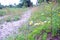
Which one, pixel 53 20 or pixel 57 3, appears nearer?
pixel 53 20

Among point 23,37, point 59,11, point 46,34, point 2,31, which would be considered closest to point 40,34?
point 46,34

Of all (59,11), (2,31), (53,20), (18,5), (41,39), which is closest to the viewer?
(41,39)

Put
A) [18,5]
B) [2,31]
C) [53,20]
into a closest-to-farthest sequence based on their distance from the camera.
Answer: [53,20]
[2,31]
[18,5]

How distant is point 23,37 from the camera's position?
5168 millimetres

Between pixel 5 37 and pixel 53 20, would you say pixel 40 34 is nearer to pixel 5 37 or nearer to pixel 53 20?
pixel 53 20

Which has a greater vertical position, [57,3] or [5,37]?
[57,3]

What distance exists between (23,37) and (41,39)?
0.67m

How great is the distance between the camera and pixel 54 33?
4629 millimetres

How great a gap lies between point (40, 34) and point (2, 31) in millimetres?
2320

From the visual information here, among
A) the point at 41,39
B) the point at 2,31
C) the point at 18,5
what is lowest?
the point at 18,5

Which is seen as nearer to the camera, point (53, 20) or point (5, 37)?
point (53, 20)

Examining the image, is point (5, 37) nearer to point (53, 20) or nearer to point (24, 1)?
point (53, 20)

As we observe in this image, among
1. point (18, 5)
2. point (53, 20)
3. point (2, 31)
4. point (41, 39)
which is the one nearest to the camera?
point (41, 39)

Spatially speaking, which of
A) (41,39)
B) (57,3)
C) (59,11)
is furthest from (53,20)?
(57,3)
